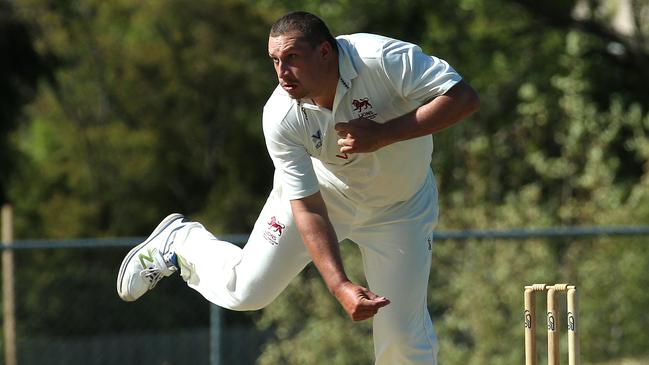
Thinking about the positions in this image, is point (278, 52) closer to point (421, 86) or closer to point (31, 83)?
point (421, 86)

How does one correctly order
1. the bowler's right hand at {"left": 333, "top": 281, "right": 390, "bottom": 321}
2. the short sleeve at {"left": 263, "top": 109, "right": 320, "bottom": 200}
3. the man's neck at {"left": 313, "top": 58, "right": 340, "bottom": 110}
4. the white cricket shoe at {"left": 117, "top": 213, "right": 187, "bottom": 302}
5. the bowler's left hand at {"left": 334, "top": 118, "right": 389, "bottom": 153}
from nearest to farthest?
the bowler's right hand at {"left": 333, "top": 281, "right": 390, "bottom": 321} < the bowler's left hand at {"left": 334, "top": 118, "right": 389, "bottom": 153} < the man's neck at {"left": 313, "top": 58, "right": 340, "bottom": 110} < the short sleeve at {"left": 263, "top": 109, "right": 320, "bottom": 200} < the white cricket shoe at {"left": 117, "top": 213, "right": 187, "bottom": 302}

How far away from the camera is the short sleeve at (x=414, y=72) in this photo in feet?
15.1

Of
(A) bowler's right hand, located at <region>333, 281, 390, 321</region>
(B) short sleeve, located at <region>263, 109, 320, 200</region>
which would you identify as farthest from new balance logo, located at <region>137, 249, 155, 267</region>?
(A) bowler's right hand, located at <region>333, 281, 390, 321</region>

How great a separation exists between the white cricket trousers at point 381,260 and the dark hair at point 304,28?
0.82 m

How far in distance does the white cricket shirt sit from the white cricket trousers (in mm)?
298

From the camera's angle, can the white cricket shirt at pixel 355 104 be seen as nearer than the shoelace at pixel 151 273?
Yes

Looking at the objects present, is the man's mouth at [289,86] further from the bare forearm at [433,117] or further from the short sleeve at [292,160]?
the bare forearm at [433,117]

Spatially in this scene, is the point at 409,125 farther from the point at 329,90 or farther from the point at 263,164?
the point at 263,164

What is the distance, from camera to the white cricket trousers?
514cm

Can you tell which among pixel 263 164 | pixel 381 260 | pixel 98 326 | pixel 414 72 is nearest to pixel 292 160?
pixel 414 72

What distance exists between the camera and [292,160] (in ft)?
15.7

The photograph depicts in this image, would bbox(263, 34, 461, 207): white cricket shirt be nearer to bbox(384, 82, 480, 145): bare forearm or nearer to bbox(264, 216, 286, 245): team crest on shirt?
bbox(384, 82, 480, 145): bare forearm

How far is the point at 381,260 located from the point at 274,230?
49 centimetres

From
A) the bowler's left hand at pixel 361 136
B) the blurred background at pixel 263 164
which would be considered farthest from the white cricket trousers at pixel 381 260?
the blurred background at pixel 263 164
